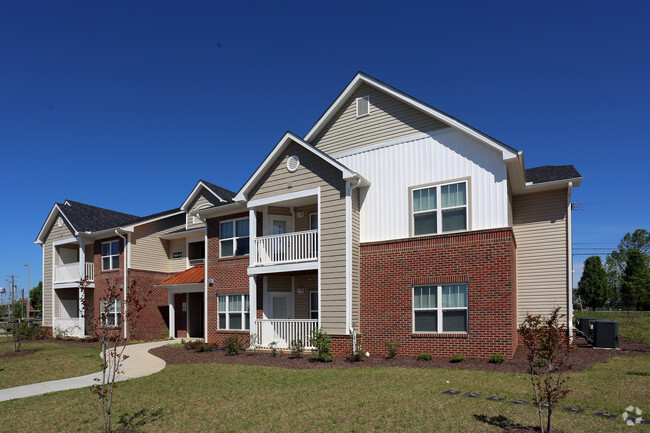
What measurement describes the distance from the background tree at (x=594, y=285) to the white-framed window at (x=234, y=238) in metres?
53.1

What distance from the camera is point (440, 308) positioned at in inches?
577

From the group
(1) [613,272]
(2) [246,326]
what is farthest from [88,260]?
(1) [613,272]

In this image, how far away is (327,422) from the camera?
830cm

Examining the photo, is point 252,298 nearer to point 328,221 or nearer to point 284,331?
point 284,331

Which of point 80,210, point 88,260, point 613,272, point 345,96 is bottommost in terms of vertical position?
point 613,272

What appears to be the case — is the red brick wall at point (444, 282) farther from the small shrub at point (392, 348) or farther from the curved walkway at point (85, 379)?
the curved walkway at point (85, 379)

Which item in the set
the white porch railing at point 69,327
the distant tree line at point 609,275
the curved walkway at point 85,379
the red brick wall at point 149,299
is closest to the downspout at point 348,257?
the curved walkway at point 85,379

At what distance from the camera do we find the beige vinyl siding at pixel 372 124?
16.3m

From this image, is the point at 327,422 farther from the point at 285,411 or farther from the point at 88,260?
the point at 88,260

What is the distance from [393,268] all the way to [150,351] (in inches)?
433

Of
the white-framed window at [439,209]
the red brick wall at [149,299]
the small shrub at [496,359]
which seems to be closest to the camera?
the small shrub at [496,359]

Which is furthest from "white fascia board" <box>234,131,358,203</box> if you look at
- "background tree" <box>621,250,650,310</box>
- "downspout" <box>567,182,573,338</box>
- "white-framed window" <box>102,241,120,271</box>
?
"background tree" <box>621,250,650,310</box>

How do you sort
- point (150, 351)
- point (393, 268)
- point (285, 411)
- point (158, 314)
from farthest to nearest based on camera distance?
1. point (158, 314)
2. point (150, 351)
3. point (393, 268)
4. point (285, 411)

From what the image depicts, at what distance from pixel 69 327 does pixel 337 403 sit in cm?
2460
